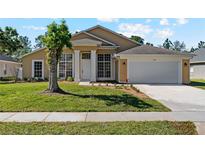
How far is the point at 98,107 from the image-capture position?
11.1m

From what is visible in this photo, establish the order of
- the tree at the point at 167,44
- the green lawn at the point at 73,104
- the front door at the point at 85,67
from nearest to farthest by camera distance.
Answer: the green lawn at the point at 73,104 → the front door at the point at 85,67 → the tree at the point at 167,44

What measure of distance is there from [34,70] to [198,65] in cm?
2544

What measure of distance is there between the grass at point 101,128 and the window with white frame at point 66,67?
1823 cm

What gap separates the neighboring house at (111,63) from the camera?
24.6 meters

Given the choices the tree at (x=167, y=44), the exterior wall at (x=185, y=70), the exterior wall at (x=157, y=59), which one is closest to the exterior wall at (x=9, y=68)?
the exterior wall at (x=157, y=59)

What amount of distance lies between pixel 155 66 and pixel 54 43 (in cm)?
1270

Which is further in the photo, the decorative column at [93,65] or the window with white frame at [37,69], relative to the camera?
the window with white frame at [37,69]

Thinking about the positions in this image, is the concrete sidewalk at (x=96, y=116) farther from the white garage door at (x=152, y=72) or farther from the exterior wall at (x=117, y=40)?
the exterior wall at (x=117, y=40)

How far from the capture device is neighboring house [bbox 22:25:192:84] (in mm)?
24594

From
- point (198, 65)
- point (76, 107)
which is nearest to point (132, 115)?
point (76, 107)

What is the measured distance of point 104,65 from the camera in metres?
26.5

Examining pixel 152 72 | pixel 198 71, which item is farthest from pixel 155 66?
pixel 198 71

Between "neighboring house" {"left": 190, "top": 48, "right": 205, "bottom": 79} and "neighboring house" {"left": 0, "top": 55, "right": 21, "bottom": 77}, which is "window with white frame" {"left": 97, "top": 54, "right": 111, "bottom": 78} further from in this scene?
"neighboring house" {"left": 190, "top": 48, "right": 205, "bottom": 79}

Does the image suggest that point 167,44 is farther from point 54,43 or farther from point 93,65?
point 54,43
